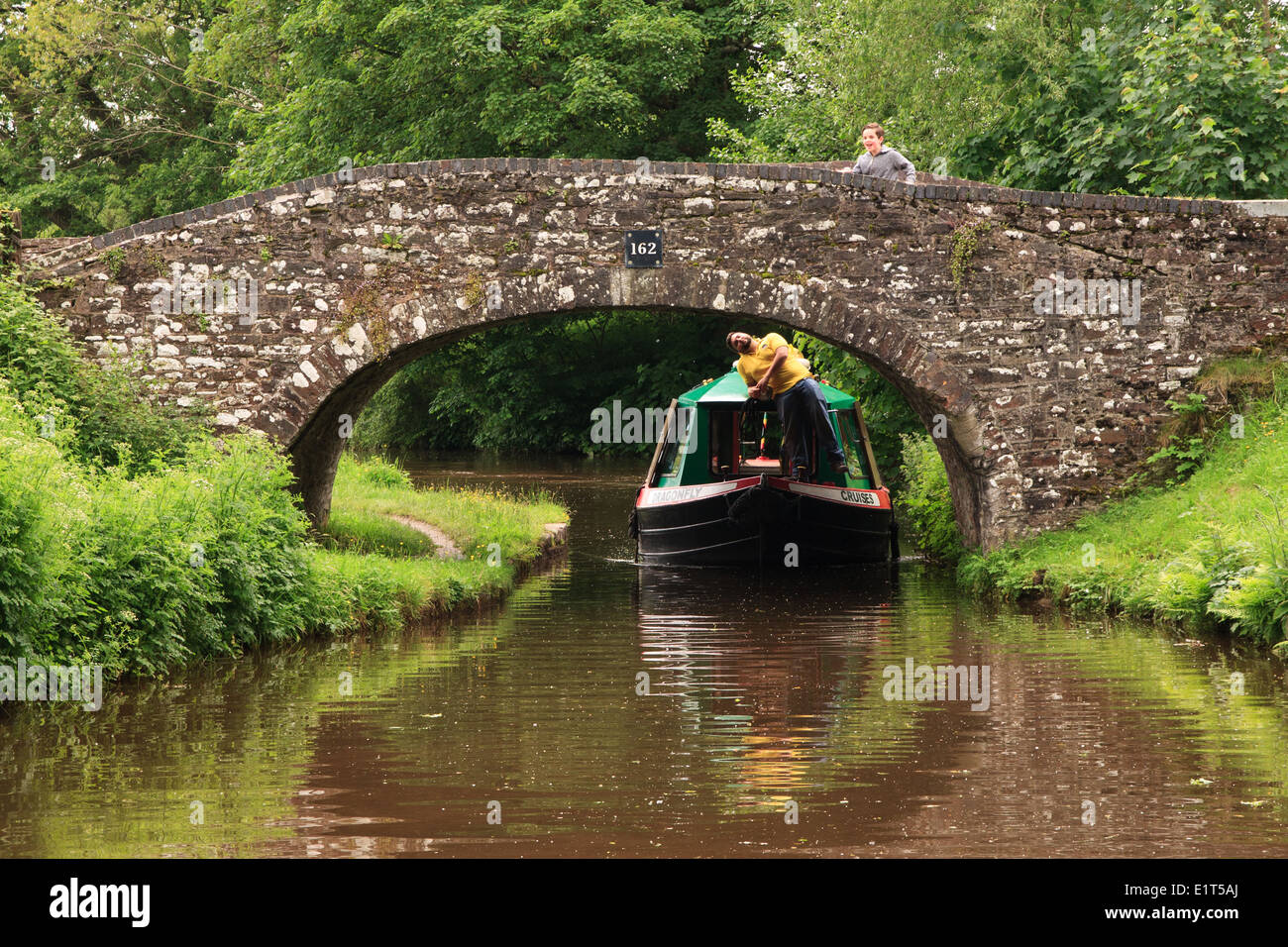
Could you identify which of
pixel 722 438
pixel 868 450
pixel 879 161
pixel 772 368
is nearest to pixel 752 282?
pixel 772 368

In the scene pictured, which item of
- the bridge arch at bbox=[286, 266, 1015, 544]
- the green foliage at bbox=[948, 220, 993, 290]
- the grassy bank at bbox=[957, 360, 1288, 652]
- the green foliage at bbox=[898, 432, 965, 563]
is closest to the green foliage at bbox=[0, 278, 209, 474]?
the bridge arch at bbox=[286, 266, 1015, 544]

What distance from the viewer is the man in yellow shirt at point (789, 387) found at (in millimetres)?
13359

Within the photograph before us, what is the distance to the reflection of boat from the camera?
14.3 m

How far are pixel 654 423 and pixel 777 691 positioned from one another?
76.6 feet

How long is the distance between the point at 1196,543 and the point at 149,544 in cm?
685

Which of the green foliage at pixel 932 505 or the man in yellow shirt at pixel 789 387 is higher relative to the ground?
the man in yellow shirt at pixel 789 387

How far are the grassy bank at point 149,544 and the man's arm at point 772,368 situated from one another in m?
2.65

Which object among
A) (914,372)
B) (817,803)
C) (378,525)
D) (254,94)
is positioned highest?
(254,94)

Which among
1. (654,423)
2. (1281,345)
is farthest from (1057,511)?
(654,423)

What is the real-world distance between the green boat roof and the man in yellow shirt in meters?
1.46

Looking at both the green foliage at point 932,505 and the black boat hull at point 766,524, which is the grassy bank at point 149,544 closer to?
the black boat hull at point 766,524

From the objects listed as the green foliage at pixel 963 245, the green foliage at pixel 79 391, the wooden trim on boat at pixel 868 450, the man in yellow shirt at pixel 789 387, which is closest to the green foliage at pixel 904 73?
the wooden trim on boat at pixel 868 450

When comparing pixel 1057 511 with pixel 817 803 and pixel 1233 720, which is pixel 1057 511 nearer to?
pixel 1233 720

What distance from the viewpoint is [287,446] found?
11.9 meters
